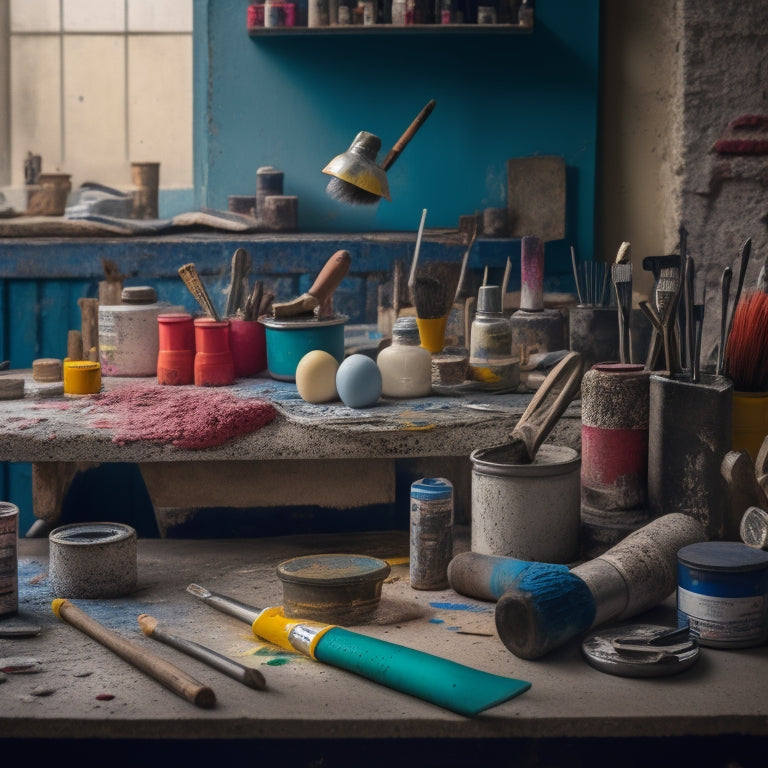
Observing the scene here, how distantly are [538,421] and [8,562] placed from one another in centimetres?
95

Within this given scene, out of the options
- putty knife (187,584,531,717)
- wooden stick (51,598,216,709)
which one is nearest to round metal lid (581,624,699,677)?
putty knife (187,584,531,717)

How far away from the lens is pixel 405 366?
2498 mm

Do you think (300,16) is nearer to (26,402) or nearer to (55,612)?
(26,402)

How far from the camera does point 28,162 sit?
16.1 ft

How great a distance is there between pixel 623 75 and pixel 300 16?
133cm

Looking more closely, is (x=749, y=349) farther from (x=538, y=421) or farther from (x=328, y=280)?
(x=328, y=280)

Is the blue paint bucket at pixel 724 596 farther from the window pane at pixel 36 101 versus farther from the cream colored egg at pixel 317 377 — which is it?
the window pane at pixel 36 101

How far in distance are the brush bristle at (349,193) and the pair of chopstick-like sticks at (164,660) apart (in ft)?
4.28

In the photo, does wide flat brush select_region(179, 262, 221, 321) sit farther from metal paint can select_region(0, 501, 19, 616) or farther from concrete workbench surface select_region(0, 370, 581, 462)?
metal paint can select_region(0, 501, 19, 616)

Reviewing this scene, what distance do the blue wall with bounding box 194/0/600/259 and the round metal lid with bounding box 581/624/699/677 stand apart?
315 centimetres

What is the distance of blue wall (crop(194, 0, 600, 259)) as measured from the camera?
4605 millimetres

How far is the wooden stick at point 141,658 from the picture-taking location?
152 centimetres

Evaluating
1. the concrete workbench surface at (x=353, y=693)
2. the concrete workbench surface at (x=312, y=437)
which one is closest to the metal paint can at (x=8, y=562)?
the concrete workbench surface at (x=353, y=693)

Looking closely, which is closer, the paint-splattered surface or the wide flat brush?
the paint-splattered surface
